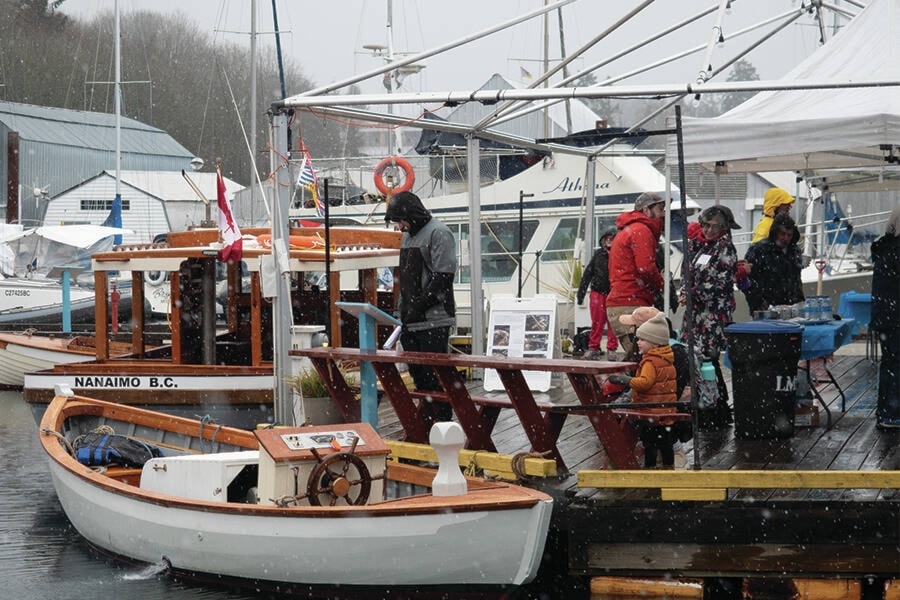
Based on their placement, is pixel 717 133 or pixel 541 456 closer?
pixel 541 456

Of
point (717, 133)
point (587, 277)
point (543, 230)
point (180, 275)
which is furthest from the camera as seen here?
point (543, 230)

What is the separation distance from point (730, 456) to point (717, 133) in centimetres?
242

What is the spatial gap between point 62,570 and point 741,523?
538cm

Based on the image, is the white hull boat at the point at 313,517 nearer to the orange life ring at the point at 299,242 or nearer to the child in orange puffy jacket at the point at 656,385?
the child in orange puffy jacket at the point at 656,385

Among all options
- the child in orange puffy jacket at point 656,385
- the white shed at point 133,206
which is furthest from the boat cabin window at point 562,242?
the white shed at point 133,206

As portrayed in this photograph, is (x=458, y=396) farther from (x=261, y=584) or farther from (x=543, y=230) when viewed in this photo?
(x=543, y=230)

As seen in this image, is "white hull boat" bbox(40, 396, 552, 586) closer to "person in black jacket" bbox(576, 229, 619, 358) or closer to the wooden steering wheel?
the wooden steering wheel

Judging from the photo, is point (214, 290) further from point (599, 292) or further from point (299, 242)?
point (599, 292)

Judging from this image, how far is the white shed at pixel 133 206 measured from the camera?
44.8m

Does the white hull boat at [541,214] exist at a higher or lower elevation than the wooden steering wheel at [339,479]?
higher

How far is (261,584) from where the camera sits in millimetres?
8164

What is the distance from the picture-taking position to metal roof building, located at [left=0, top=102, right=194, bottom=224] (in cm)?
4806

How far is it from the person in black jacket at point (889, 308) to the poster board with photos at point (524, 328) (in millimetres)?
4069

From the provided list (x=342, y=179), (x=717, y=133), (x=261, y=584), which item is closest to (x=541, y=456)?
(x=261, y=584)
